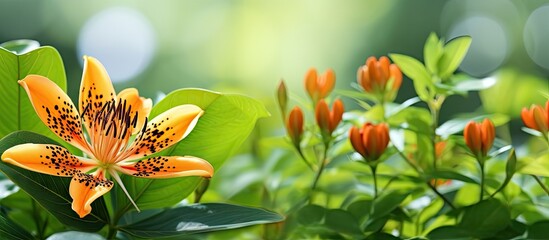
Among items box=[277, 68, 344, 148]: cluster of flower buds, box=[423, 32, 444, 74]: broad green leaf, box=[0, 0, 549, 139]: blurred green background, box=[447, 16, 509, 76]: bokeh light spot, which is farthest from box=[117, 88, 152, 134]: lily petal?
box=[447, 16, 509, 76]: bokeh light spot

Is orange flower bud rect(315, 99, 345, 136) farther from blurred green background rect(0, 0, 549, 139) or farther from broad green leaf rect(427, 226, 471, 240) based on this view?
blurred green background rect(0, 0, 549, 139)

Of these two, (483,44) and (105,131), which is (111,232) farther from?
(483,44)

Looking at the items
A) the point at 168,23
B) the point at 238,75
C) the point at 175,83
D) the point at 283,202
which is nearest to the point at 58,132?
the point at 283,202

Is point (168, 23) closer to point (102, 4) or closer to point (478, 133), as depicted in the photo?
point (102, 4)

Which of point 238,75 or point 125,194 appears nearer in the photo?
point 125,194

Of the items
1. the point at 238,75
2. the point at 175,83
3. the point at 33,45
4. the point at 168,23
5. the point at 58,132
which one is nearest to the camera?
the point at 58,132
